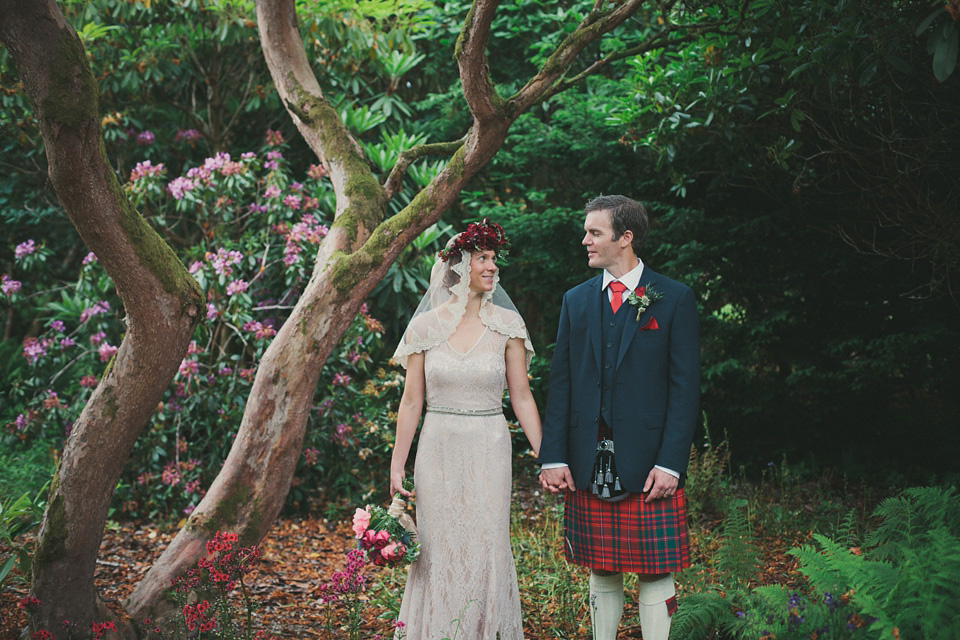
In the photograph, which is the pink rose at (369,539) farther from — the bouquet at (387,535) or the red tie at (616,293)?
the red tie at (616,293)

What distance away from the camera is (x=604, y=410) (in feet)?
9.98

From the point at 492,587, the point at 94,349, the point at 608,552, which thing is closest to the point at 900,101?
the point at 608,552

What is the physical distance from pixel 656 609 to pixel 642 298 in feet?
4.04

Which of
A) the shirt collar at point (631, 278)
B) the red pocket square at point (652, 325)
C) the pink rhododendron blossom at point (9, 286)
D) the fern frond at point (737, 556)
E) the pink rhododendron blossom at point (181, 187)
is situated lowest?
the fern frond at point (737, 556)

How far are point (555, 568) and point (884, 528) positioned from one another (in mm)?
1743

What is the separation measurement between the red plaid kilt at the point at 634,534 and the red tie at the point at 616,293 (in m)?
0.75

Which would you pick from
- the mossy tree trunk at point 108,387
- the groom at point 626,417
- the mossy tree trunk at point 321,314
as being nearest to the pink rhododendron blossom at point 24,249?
the mossy tree trunk at point 321,314

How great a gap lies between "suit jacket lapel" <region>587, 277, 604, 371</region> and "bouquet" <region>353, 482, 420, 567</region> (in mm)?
1022

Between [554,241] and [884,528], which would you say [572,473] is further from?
[554,241]

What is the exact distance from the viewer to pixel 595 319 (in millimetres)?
3104

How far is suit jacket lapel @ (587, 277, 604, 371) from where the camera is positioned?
121 inches

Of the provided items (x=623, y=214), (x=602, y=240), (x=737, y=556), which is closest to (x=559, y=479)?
(x=602, y=240)

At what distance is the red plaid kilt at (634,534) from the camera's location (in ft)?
9.75

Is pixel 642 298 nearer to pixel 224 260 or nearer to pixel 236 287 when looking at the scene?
pixel 236 287
